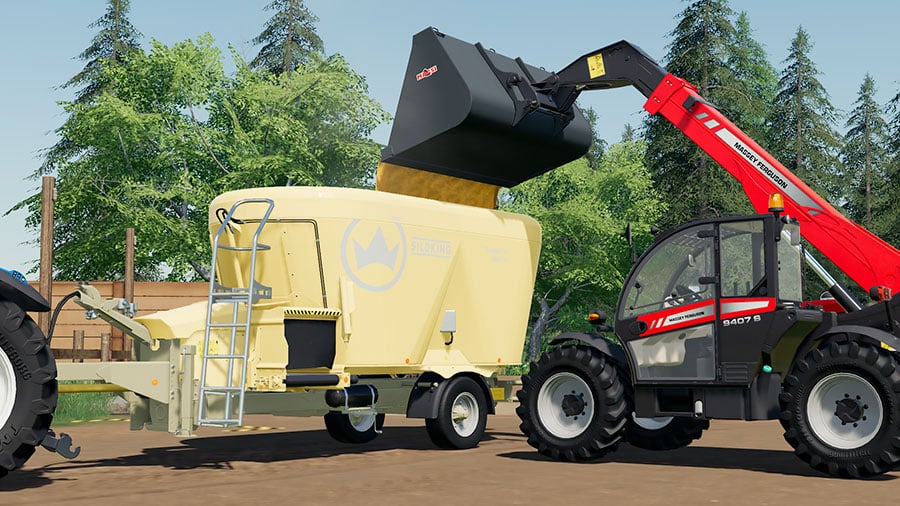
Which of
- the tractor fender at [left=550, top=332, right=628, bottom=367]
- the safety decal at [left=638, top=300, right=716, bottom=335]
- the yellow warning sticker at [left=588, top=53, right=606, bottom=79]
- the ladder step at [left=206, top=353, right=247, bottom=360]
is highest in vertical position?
the yellow warning sticker at [left=588, top=53, right=606, bottom=79]

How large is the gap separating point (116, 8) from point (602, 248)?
24146 mm

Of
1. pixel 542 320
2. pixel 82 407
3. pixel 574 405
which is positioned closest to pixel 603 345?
pixel 574 405

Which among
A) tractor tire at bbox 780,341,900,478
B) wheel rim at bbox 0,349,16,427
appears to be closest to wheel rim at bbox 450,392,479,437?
tractor tire at bbox 780,341,900,478

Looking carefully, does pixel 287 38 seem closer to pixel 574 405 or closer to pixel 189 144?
pixel 189 144

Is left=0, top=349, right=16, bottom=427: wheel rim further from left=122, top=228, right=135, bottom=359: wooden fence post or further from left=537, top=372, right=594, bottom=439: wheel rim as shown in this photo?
left=122, top=228, right=135, bottom=359: wooden fence post

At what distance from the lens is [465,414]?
1452 cm

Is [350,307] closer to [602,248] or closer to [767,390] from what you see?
[767,390]

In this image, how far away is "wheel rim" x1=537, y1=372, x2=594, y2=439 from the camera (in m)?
12.9

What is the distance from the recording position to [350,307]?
1290cm

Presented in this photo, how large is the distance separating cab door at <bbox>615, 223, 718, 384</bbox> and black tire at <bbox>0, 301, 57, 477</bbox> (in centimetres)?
641

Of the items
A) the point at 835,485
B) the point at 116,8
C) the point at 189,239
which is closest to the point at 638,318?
the point at 835,485

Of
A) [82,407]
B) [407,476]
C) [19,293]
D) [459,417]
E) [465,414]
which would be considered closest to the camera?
[19,293]

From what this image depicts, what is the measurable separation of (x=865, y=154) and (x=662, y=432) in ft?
152

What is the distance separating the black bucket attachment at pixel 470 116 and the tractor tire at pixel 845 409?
5.15m
